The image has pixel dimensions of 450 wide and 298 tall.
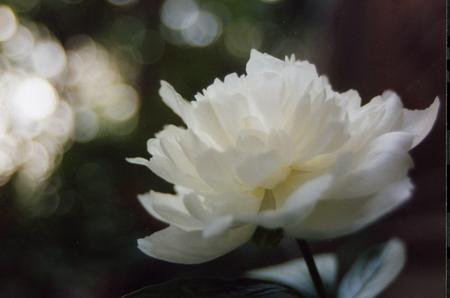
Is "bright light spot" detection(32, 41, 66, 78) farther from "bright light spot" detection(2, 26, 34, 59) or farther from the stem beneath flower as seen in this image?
the stem beneath flower

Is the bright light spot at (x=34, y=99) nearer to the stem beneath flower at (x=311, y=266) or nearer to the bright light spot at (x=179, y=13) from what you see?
the bright light spot at (x=179, y=13)

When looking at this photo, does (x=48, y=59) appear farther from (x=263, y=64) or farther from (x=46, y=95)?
(x=263, y=64)

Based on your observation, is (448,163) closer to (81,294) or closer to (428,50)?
(428,50)

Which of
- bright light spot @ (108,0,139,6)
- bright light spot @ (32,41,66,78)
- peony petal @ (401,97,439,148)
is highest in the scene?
bright light spot @ (108,0,139,6)

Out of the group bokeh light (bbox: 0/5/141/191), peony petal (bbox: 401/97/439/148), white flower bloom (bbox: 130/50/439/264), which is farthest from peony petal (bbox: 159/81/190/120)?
bokeh light (bbox: 0/5/141/191)

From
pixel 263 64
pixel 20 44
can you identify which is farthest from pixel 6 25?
pixel 263 64

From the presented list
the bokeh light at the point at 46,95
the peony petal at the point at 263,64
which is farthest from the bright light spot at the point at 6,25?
the peony petal at the point at 263,64

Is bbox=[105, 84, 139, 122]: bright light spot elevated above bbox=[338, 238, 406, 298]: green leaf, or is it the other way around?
bbox=[105, 84, 139, 122]: bright light spot
